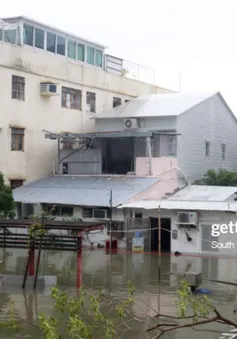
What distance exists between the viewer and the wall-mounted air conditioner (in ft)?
94.3

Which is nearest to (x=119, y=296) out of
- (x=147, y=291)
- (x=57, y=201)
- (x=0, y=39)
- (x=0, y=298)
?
(x=147, y=291)

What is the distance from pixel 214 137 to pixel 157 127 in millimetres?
4539

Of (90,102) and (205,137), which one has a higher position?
(90,102)

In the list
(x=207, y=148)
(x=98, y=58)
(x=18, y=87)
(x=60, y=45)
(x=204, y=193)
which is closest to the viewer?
(x=204, y=193)

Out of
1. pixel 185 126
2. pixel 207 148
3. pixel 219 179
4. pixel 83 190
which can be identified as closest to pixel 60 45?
pixel 185 126

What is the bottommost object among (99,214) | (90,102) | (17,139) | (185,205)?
(99,214)

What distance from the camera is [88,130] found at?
38094 mm

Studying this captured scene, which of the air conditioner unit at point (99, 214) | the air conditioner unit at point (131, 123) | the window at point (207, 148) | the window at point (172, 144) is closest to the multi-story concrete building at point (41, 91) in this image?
the air conditioner unit at point (131, 123)

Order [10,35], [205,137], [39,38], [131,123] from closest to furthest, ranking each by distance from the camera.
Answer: [10,35], [39,38], [131,123], [205,137]

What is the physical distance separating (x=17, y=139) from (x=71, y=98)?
476 cm

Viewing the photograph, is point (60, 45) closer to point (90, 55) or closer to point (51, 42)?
point (51, 42)

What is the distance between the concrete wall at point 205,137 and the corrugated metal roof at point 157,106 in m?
0.50

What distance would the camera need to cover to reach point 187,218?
28.9 m

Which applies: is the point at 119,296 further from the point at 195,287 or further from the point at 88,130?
the point at 88,130
